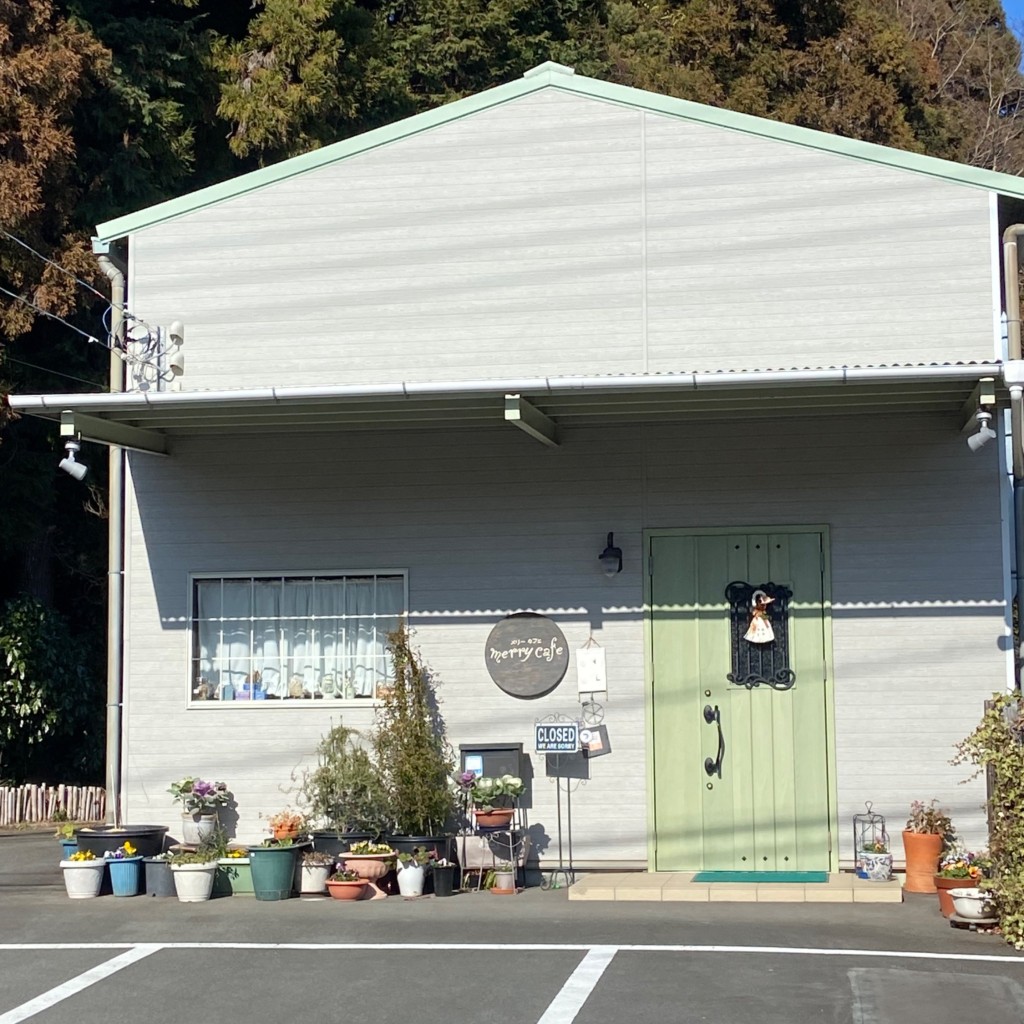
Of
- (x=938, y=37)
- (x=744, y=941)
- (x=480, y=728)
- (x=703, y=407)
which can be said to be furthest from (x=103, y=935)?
(x=938, y=37)

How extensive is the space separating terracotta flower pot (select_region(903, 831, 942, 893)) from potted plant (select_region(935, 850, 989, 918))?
0.47 meters

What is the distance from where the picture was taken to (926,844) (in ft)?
31.1

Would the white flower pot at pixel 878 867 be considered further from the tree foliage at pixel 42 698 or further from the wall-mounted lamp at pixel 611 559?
the tree foliage at pixel 42 698

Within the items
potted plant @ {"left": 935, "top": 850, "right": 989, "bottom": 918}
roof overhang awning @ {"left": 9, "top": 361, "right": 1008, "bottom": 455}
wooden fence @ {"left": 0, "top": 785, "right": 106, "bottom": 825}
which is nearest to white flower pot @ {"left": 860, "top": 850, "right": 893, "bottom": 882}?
potted plant @ {"left": 935, "top": 850, "right": 989, "bottom": 918}

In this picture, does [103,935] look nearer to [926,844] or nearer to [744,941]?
[744,941]

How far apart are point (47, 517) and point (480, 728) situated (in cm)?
836

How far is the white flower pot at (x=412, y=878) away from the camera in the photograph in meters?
9.59

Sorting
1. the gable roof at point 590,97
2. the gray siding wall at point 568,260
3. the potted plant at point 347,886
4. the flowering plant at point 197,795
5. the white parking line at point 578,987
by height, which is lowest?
the white parking line at point 578,987

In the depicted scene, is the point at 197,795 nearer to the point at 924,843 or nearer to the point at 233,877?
the point at 233,877

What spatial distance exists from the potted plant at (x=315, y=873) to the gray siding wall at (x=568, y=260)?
352cm

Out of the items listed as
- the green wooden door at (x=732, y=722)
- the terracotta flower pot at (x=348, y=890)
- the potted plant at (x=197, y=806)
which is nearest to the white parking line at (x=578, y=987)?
A: the terracotta flower pot at (x=348, y=890)

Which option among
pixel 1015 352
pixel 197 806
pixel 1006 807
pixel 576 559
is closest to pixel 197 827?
pixel 197 806

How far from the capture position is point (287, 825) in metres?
10.2

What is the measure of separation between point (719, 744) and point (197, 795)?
3797 millimetres
